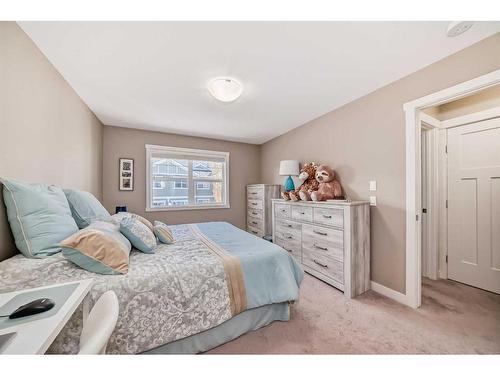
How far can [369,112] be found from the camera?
2227 millimetres

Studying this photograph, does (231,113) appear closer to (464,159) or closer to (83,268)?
(83,268)

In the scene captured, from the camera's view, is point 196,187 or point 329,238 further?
point 196,187

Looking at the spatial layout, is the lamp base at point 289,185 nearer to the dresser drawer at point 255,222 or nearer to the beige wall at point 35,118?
the dresser drawer at point 255,222

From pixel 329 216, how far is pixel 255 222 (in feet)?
6.64

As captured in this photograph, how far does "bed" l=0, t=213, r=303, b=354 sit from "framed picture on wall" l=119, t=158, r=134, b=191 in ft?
7.41

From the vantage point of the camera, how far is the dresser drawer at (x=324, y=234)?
6.84ft

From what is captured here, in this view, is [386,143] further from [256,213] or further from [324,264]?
[256,213]

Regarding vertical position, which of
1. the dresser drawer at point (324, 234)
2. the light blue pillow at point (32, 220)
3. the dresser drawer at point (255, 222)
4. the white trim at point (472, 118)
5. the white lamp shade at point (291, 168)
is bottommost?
the dresser drawer at point (255, 222)

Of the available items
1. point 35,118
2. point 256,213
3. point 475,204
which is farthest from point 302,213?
point 35,118

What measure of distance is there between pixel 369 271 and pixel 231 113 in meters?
2.70

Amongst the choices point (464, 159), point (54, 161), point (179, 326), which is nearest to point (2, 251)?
point (54, 161)

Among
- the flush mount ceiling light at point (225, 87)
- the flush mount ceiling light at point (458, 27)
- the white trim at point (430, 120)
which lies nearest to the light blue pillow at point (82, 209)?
the flush mount ceiling light at point (225, 87)

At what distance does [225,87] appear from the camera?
1883 millimetres

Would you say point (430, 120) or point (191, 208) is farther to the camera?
point (191, 208)
